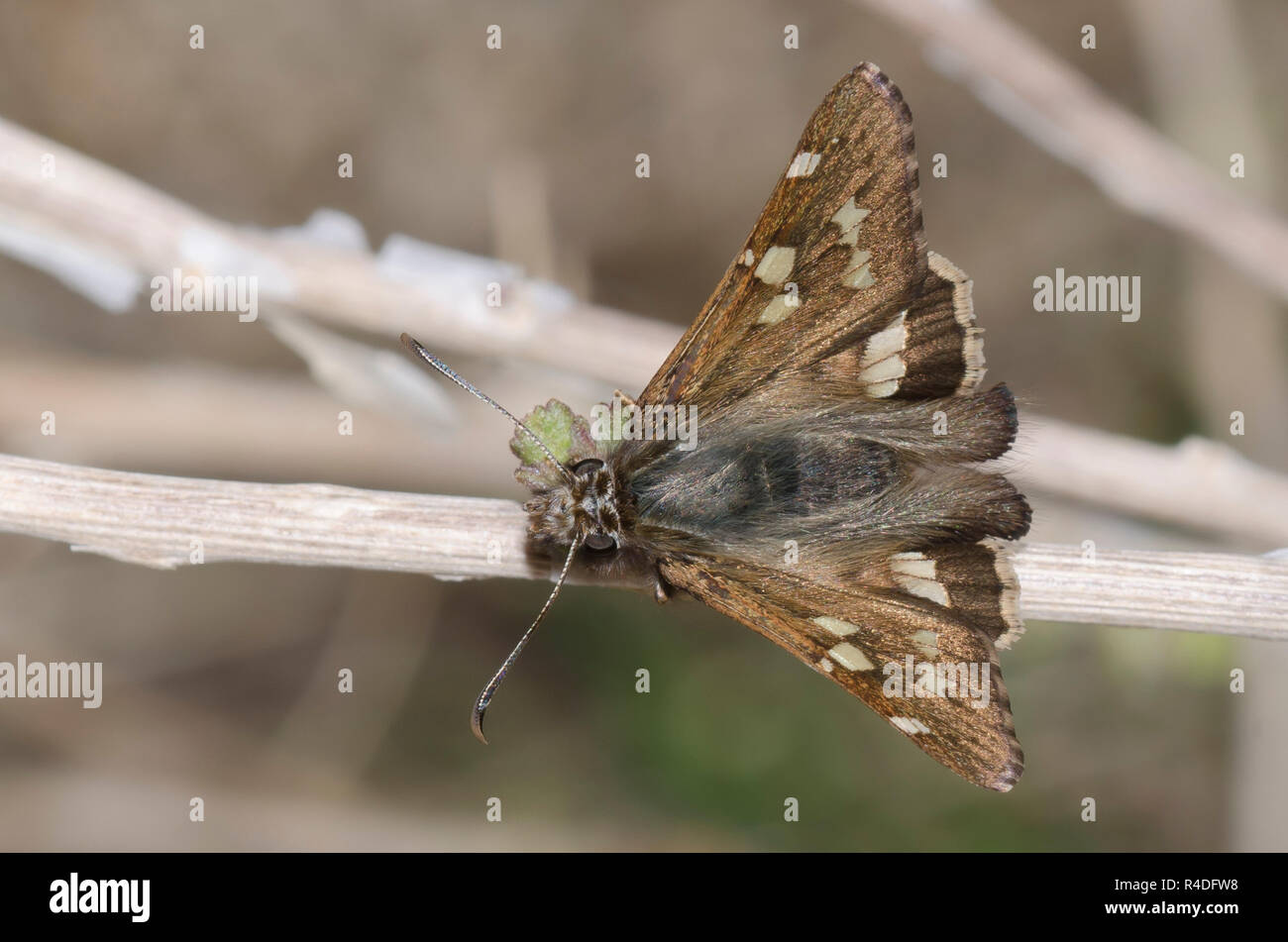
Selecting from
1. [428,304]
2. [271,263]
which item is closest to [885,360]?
[428,304]

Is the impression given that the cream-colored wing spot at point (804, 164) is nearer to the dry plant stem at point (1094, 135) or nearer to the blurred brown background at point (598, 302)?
the dry plant stem at point (1094, 135)

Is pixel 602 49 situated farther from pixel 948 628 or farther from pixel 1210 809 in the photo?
Result: pixel 1210 809

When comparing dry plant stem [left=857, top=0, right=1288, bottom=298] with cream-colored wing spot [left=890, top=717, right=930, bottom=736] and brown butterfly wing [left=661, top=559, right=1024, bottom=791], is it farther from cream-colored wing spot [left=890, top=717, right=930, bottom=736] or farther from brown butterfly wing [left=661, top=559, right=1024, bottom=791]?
cream-colored wing spot [left=890, top=717, right=930, bottom=736]

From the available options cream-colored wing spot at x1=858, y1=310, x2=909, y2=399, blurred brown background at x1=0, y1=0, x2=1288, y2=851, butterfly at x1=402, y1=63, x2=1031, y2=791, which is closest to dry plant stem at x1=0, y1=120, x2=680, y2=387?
butterfly at x1=402, y1=63, x2=1031, y2=791

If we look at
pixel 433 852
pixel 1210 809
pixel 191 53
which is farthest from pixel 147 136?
pixel 1210 809

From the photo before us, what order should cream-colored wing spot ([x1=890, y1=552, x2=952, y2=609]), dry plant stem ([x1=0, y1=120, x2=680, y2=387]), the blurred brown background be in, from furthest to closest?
1. the blurred brown background
2. dry plant stem ([x1=0, y1=120, x2=680, y2=387])
3. cream-colored wing spot ([x1=890, y1=552, x2=952, y2=609])

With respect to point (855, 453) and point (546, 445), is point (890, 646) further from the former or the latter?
point (546, 445)
